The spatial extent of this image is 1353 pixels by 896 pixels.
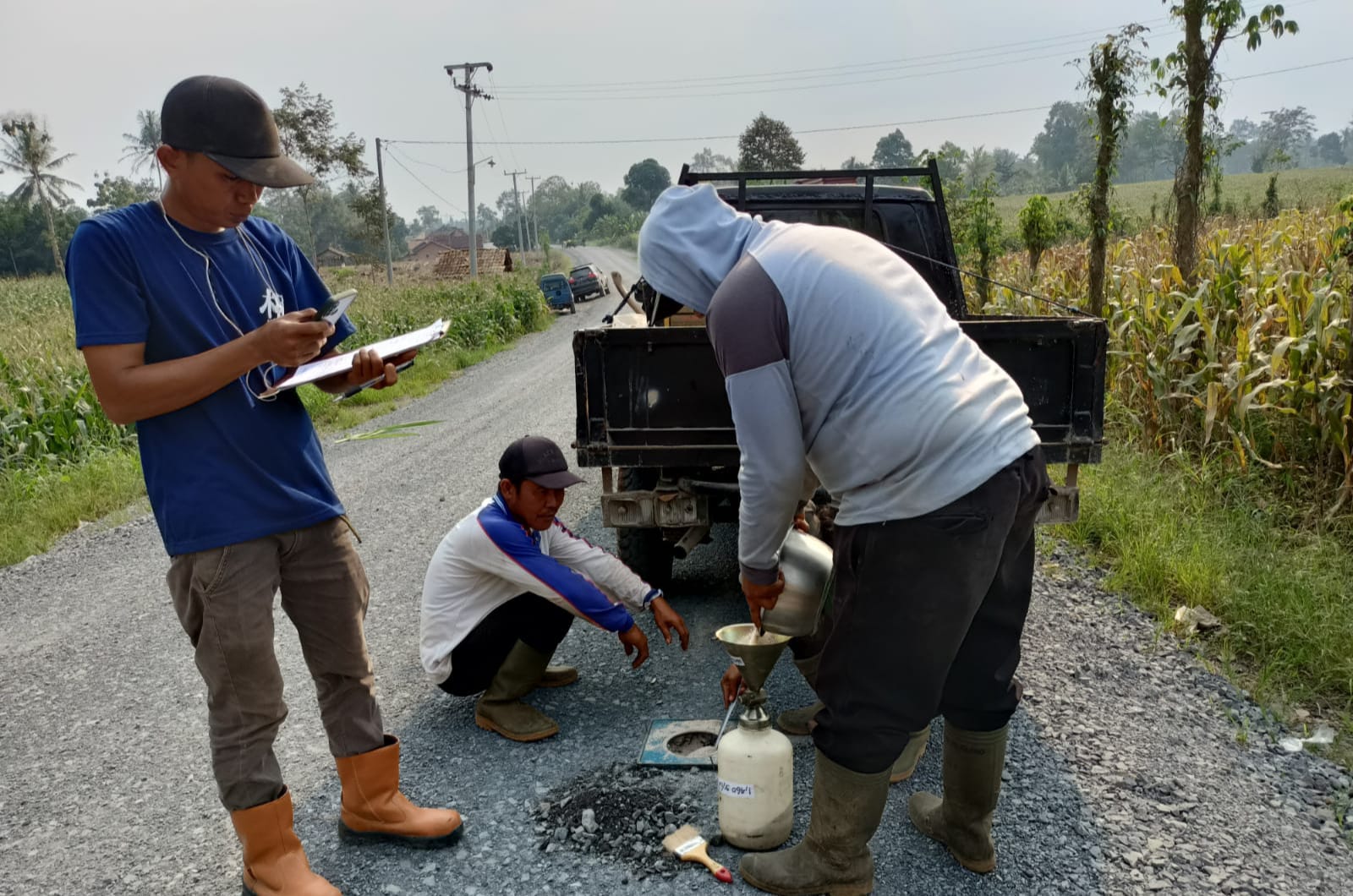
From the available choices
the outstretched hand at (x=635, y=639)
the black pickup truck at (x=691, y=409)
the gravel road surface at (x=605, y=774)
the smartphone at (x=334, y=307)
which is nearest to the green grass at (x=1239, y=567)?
the gravel road surface at (x=605, y=774)

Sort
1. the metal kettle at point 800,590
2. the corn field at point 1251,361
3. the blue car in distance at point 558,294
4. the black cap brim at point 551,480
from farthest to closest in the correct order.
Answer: the blue car in distance at point 558,294 → the corn field at point 1251,361 → the black cap brim at point 551,480 → the metal kettle at point 800,590

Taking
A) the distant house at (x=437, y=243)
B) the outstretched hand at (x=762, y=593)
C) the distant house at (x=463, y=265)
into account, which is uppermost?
the distant house at (x=437, y=243)

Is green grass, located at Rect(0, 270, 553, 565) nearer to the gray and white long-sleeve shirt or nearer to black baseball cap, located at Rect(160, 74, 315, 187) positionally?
black baseball cap, located at Rect(160, 74, 315, 187)

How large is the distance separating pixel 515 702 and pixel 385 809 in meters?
0.85

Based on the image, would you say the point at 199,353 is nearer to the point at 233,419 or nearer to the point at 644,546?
the point at 233,419

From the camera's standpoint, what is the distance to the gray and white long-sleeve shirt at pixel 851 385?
2.20 m

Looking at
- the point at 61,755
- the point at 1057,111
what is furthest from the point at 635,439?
the point at 1057,111

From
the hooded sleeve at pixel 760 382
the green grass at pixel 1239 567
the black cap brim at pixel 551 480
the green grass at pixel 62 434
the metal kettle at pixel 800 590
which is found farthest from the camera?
the green grass at pixel 62 434

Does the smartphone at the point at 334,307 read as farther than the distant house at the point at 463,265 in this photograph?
No

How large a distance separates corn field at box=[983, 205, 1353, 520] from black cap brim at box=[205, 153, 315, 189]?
4.98 m

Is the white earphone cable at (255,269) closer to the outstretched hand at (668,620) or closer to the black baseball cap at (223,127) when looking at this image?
the black baseball cap at (223,127)

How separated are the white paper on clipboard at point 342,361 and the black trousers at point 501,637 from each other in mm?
1222

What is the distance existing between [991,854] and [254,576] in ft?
6.95

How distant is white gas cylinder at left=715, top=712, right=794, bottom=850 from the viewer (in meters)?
2.71
